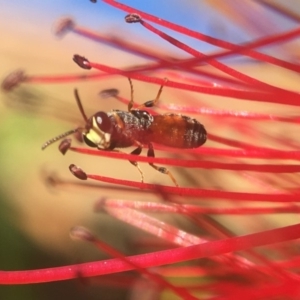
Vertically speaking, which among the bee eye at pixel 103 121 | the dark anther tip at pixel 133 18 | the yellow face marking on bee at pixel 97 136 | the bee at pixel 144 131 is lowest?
the yellow face marking on bee at pixel 97 136

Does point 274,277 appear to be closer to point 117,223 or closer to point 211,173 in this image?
point 211,173

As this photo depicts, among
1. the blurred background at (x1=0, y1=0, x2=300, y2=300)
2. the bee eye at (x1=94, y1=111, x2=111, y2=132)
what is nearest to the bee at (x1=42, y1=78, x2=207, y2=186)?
the bee eye at (x1=94, y1=111, x2=111, y2=132)

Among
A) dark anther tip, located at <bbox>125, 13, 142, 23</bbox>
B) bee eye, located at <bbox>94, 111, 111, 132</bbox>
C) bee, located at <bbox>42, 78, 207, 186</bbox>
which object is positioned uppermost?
dark anther tip, located at <bbox>125, 13, 142, 23</bbox>

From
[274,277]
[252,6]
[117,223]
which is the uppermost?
[252,6]

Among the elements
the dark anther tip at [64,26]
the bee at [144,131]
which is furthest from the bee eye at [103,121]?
the dark anther tip at [64,26]

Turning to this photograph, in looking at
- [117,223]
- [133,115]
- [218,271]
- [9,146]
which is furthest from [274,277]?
[9,146]

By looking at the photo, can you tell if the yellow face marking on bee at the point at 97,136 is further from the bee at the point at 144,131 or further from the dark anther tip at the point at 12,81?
the dark anther tip at the point at 12,81

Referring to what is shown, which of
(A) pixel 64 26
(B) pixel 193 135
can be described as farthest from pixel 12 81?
(B) pixel 193 135

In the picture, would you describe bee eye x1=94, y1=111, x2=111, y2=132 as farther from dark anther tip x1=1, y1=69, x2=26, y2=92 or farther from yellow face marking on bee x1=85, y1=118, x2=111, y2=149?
dark anther tip x1=1, y1=69, x2=26, y2=92
